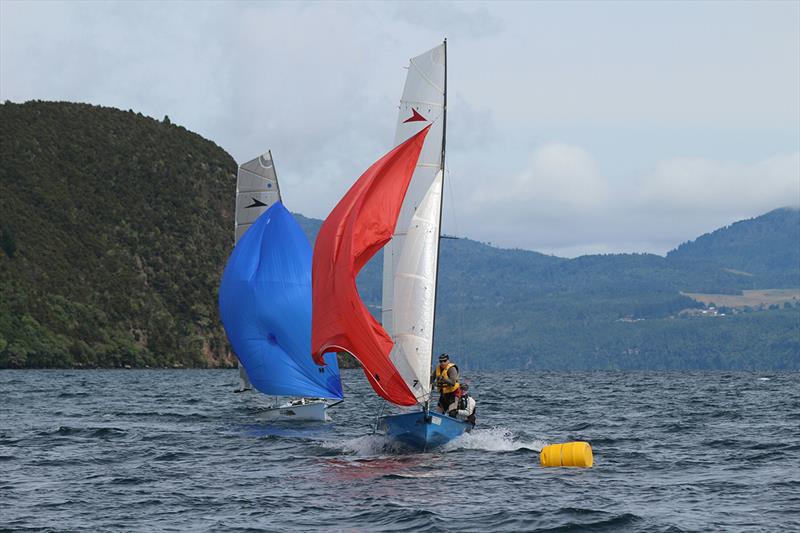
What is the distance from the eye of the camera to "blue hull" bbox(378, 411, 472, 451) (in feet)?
110

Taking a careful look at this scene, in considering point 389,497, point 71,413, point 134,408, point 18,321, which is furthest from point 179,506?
point 18,321

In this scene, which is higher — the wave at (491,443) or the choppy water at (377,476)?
the wave at (491,443)

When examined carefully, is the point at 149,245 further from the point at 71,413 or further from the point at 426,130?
the point at 426,130

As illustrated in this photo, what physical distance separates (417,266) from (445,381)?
3.82 metres

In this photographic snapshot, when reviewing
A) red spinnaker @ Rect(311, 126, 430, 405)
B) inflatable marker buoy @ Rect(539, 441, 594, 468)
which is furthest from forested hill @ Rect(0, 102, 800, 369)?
inflatable marker buoy @ Rect(539, 441, 594, 468)

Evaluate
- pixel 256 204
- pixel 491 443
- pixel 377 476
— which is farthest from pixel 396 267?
pixel 256 204

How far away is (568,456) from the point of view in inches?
1337

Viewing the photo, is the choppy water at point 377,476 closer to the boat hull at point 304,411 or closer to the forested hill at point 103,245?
the boat hull at point 304,411

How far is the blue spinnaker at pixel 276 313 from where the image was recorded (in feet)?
151

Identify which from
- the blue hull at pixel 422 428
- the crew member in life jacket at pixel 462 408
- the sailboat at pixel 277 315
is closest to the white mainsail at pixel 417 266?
the blue hull at pixel 422 428

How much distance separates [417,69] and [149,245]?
147m

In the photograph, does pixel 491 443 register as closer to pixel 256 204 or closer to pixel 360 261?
pixel 360 261

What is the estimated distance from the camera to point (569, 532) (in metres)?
24.5

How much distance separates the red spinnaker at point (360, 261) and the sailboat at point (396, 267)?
3 cm
